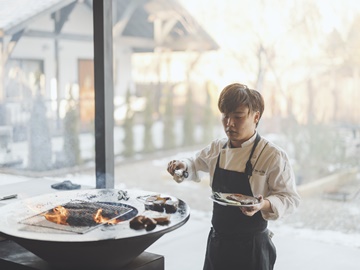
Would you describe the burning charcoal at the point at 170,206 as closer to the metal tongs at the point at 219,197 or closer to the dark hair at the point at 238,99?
the metal tongs at the point at 219,197

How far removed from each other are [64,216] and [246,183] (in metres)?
0.71

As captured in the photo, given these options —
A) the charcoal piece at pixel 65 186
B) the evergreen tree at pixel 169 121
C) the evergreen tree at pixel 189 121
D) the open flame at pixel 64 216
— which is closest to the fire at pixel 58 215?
the open flame at pixel 64 216

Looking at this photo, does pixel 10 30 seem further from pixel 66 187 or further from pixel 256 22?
pixel 256 22

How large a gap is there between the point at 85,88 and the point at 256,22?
183 centimetres

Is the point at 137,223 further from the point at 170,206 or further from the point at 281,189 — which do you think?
the point at 281,189

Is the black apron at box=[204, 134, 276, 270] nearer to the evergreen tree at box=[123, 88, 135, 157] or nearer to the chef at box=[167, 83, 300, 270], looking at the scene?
the chef at box=[167, 83, 300, 270]

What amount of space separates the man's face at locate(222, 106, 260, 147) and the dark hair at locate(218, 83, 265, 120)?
17 millimetres

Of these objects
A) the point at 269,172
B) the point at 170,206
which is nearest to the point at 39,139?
the point at 170,206

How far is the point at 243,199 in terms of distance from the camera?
1938mm

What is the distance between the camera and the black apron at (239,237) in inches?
80.0

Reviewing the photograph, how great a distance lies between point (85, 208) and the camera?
2111 mm

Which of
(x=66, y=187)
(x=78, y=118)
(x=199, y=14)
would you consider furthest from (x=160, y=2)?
(x=66, y=187)

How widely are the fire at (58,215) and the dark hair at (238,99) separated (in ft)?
2.42

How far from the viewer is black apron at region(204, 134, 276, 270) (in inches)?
80.0
